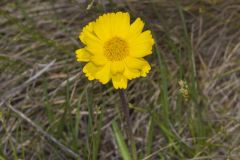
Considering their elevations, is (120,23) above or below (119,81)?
above

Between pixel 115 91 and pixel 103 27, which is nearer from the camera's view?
pixel 103 27

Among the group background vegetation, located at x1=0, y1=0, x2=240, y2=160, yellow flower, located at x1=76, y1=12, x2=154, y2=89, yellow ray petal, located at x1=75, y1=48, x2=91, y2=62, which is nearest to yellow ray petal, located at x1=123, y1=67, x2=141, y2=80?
yellow flower, located at x1=76, y1=12, x2=154, y2=89

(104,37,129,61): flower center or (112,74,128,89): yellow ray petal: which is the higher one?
(104,37,129,61): flower center

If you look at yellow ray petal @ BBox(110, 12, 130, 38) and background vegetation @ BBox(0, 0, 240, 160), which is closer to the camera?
yellow ray petal @ BBox(110, 12, 130, 38)

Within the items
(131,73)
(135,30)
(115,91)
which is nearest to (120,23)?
(135,30)

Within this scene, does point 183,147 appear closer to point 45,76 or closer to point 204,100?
point 204,100

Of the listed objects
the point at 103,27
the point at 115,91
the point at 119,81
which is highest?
the point at 103,27

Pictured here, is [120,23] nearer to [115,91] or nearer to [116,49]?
[116,49]

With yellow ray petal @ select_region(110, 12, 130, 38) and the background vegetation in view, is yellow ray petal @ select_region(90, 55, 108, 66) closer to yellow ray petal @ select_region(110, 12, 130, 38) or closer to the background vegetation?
yellow ray petal @ select_region(110, 12, 130, 38)
